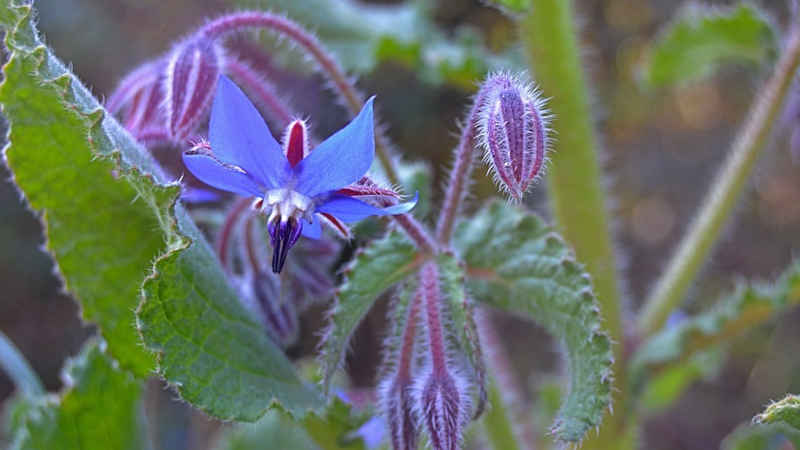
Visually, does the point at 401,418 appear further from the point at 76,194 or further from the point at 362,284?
the point at 76,194

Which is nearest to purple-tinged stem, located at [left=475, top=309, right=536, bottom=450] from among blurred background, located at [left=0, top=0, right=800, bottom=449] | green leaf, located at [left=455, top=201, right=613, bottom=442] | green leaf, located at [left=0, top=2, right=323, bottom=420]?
green leaf, located at [left=455, top=201, right=613, bottom=442]

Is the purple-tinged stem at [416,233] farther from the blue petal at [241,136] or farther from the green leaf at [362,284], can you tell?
the blue petal at [241,136]

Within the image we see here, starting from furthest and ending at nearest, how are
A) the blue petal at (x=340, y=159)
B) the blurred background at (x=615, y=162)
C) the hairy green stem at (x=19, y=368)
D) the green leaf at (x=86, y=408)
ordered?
the blurred background at (x=615, y=162)
the hairy green stem at (x=19, y=368)
the green leaf at (x=86, y=408)
the blue petal at (x=340, y=159)

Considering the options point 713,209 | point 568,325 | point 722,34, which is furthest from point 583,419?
point 722,34

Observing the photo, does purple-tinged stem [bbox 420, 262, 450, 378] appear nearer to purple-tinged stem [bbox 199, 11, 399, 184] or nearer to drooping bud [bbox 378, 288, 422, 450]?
drooping bud [bbox 378, 288, 422, 450]

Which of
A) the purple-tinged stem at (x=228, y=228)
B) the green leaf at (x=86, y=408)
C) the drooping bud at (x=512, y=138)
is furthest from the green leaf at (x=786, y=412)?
the green leaf at (x=86, y=408)

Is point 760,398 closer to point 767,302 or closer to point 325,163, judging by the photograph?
point 767,302
